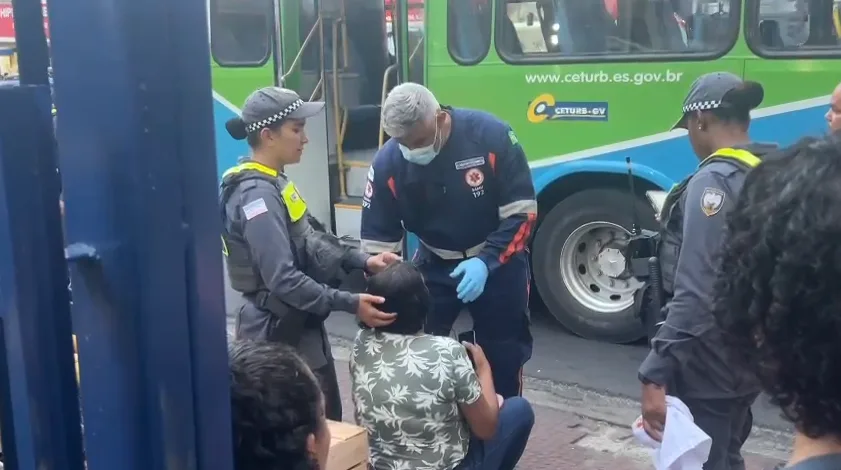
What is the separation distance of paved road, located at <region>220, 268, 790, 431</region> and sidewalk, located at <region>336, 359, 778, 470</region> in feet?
0.61

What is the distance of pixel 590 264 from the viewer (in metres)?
6.25

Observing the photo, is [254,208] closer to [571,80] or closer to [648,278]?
[648,278]

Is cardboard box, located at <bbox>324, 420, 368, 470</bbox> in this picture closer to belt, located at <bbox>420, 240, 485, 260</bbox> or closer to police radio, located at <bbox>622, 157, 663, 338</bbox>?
police radio, located at <bbox>622, 157, 663, 338</bbox>

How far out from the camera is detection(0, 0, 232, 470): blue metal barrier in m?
1.20

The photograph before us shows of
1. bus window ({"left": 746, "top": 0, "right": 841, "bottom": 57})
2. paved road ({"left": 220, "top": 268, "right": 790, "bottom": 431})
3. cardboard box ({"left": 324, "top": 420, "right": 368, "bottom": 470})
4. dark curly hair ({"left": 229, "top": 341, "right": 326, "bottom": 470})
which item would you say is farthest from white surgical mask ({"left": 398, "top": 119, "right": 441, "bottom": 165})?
bus window ({"left": 746, "top": 0, "right": 841, "bottom": 57})

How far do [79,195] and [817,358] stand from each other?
0.93m

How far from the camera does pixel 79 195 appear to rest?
124 cm

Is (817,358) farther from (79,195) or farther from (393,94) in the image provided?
(393,94)

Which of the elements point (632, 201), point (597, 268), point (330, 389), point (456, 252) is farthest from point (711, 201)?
point (597, 268)

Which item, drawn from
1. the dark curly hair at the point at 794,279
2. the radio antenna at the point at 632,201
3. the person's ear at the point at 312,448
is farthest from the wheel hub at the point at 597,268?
the dark curly hair at the point at 794,279

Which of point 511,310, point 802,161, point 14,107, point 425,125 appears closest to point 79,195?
point 14,107

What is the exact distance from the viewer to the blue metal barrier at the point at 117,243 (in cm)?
120

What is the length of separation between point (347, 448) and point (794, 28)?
151 inches

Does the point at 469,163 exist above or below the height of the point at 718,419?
above
